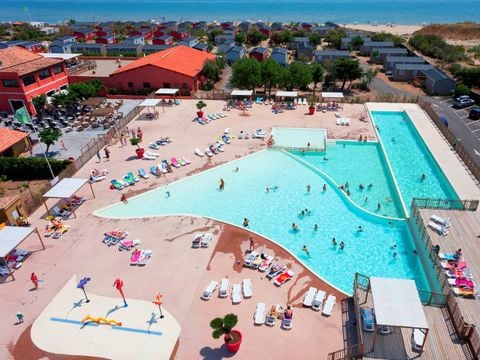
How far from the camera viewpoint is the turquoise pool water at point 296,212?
21281mm

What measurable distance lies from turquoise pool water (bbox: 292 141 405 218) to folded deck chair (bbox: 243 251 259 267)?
1065 cm

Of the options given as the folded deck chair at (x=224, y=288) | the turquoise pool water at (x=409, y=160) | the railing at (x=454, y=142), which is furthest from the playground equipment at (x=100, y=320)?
the railing at (x=454, y=142)

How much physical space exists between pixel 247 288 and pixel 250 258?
7.53 ft

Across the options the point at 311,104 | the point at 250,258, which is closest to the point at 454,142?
the point at 311,104

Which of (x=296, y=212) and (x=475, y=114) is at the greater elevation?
(x=475, y=114)

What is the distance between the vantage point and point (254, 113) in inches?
1682

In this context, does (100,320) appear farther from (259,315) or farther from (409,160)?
(409,160)

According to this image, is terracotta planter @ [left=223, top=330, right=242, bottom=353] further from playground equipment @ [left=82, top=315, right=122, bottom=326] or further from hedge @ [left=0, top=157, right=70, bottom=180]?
hedge @ [left=0, top=157, right=70, bottom=180]

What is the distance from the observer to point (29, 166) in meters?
30.8

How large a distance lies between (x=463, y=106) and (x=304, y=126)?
22998 millimetres

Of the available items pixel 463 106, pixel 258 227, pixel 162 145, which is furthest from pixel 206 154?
pixel 463 106

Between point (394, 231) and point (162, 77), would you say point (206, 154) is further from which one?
point (162, 77)

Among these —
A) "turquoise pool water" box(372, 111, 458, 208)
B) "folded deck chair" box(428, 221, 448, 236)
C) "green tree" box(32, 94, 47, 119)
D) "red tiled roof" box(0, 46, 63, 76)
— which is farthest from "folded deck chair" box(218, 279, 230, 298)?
"red tiled roof" box(0, 46, 63, 76)

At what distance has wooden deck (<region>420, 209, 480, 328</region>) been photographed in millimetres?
16469
